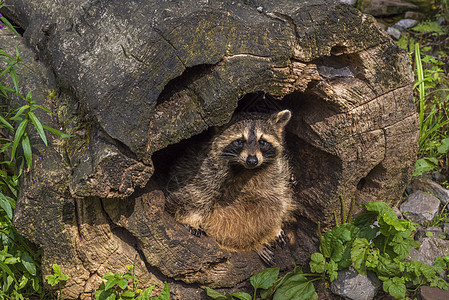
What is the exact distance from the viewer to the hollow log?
2375mm

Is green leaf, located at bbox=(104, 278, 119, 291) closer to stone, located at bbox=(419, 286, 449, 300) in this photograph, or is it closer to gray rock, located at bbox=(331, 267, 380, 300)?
gray rock, located at bbox=(331, 267, 380, 300)

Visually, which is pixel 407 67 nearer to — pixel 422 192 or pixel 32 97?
pixel 422 192

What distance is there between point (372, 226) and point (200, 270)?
53.1 inches

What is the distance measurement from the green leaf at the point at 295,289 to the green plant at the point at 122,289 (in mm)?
761

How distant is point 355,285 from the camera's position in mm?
3182

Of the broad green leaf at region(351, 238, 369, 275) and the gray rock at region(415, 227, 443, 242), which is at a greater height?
the broad green leaf at region(351, 238, 369, 275)

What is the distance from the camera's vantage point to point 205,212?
3.47 metres

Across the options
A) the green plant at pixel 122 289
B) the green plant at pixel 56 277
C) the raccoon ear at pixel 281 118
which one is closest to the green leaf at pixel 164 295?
the green plant at pixel 122 289

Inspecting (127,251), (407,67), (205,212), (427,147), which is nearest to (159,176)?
(205,212)

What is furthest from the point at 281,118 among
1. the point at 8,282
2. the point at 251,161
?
the point at 8,282

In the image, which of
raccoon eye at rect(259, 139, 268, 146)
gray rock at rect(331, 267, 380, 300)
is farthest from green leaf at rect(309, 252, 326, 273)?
raccoon eye at rect(259, 139, 268, 146)

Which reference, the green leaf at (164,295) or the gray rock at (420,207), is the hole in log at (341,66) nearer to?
the gray rock at (420,207)

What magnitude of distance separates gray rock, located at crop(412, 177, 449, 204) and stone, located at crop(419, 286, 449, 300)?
104 cm

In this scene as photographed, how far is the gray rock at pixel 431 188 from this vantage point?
3895 mm
